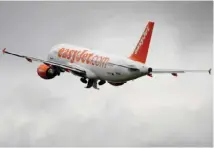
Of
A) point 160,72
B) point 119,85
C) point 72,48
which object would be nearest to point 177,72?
point 160,72

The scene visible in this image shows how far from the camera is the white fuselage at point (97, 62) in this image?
503ft

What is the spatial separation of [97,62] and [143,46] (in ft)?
30.0

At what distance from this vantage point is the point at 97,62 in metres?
159

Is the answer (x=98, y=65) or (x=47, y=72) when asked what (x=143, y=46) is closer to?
(x=98, y=65)

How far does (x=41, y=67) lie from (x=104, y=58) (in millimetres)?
13694

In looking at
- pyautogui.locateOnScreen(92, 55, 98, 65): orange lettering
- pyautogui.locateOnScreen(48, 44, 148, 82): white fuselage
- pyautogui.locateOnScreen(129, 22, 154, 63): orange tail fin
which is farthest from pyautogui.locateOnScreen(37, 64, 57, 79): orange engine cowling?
pyautogui.locateOnScreen(129, 22, 154, 63): orange tail fin

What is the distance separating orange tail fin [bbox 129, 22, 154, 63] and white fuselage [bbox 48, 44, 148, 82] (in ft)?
5.33

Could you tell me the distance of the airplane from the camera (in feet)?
504

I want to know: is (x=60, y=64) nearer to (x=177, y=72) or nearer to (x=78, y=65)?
(x=78, y=65)

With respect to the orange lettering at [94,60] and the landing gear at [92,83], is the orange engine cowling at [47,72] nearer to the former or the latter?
the landing gear at [92,83]

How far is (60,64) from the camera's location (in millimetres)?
168000

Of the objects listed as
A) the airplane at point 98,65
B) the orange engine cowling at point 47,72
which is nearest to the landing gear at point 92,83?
the airplane at point 98,65

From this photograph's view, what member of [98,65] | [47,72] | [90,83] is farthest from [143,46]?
[47,72]

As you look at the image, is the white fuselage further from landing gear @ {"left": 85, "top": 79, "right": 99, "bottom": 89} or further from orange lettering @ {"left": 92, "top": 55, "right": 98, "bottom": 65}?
landing gear @ {"left": 85, "top": 79, "right": 99, "bottom": 89}
